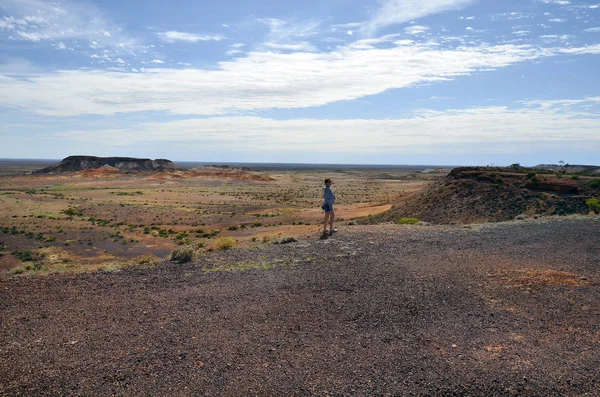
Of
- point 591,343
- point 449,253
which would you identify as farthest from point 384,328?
point 449,253

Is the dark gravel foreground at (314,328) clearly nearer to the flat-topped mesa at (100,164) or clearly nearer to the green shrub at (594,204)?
the green shrub at (594,204)

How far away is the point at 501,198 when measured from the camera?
76.3 feet

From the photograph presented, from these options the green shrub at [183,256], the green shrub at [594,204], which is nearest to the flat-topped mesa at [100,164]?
the green shrub at [183,256]

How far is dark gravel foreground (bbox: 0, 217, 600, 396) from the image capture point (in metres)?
5.45

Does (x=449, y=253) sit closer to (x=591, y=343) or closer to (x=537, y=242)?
(x=537, y=242)

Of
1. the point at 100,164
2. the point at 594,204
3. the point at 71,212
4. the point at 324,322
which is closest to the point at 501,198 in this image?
the point at 594,204

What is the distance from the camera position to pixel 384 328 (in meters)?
6.99

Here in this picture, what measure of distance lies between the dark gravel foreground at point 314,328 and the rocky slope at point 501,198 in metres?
10.7

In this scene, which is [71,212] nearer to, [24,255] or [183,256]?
[24,255]

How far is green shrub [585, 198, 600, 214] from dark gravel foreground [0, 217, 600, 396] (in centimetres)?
1007

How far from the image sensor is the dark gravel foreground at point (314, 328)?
5.45m

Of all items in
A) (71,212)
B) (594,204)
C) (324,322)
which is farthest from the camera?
(71,212)

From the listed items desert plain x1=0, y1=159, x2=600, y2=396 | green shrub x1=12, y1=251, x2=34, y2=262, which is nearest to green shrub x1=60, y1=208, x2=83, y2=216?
green shrub x1=12, y1=251, x2=34, y2=262

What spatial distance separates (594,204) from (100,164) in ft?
393
